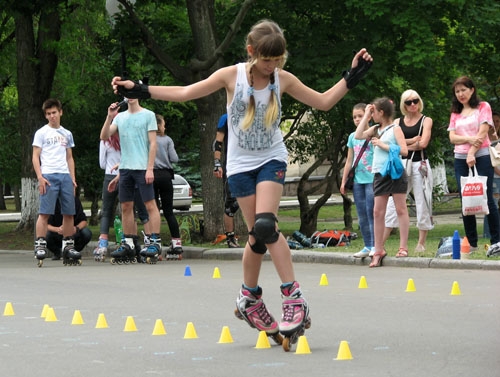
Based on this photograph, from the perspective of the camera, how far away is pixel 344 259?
13891mm

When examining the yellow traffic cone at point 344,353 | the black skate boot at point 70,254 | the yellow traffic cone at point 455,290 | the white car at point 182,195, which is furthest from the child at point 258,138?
the white car at point 182,195

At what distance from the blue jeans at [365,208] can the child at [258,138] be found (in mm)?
6478

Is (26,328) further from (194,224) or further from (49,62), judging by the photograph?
(49,62)

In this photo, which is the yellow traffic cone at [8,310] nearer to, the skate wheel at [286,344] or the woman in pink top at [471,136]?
the skate wheel at [286,344]

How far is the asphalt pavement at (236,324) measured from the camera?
20.6 feet

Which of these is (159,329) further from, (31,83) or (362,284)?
(31,83)

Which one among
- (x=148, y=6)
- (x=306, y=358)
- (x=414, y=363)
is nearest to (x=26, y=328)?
(x=306, y=358)

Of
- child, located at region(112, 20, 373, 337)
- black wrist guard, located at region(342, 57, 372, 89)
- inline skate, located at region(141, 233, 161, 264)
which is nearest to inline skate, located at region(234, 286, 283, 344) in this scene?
child, located at region(112, 20, 373, 337)

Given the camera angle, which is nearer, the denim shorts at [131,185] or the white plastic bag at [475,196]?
the white plastic bag at [475,196]

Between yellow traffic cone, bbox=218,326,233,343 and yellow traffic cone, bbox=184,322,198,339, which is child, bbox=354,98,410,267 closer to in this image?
yellow traffic cone, bbox=184,322,198,339

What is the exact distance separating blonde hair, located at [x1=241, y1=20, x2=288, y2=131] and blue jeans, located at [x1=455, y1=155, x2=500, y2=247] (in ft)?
20.1

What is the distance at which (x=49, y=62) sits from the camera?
23.3m

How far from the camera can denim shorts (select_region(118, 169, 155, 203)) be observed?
14344mm

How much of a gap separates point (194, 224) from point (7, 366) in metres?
13.0
